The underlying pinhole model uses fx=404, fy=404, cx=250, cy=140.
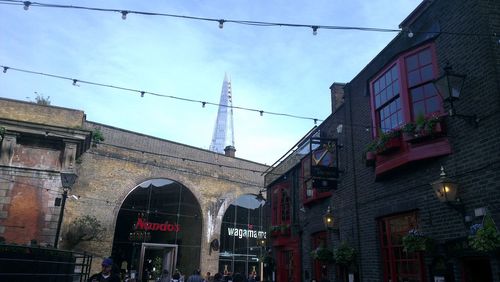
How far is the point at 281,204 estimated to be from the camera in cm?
1750

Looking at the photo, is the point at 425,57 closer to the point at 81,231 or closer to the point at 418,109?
the point at 418,109

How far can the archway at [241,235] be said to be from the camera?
99.3 ft

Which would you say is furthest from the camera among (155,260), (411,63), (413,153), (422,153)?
(155,260)

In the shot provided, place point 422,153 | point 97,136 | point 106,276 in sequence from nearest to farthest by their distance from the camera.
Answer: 1. point 106,276
2. point 422,153
3. point 97,136

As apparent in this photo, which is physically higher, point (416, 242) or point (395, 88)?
point (395, 88)

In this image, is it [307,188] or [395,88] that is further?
[307,188]

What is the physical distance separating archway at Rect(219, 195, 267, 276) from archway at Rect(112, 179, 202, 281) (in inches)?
103

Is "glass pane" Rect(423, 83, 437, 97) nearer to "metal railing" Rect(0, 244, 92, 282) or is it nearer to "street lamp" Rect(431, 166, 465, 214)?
"street lamp" Rect(431, 166, 465, 214)

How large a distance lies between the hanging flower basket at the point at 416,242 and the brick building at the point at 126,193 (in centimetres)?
1264

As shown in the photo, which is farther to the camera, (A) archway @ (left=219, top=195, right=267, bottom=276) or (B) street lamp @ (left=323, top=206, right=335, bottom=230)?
(A) archway @ (left=219, top=195, right=267, bottom=276)

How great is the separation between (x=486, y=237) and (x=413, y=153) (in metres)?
2.42

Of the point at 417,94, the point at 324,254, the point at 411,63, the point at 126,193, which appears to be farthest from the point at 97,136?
→ the point at 417,94

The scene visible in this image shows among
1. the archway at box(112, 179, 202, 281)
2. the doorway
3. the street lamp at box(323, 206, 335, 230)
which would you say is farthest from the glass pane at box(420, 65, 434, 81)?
the doorway

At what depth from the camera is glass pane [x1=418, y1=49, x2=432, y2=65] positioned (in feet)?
27.4
